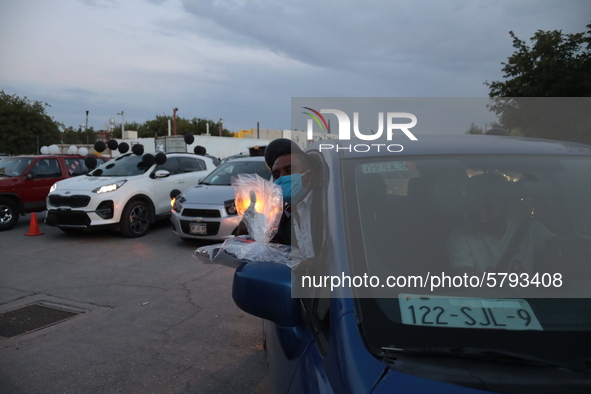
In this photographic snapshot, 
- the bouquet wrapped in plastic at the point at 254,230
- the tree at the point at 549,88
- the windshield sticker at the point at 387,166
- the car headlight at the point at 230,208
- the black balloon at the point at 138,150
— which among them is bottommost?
the car headlight at the point at 230,208

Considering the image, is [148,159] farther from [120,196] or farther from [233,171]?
[233,171]

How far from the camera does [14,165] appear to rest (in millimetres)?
11477

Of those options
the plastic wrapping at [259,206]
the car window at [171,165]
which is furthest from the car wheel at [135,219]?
the plastic wrapping at [259,206]

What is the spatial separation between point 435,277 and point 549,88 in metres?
14.6

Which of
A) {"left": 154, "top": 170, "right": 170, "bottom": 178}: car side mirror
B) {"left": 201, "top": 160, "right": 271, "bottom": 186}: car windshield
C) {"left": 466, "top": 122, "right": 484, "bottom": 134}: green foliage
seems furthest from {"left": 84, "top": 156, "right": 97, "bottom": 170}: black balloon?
{"left": 466, "top": 122, "right": 484, "bottom": 134}: green foliage

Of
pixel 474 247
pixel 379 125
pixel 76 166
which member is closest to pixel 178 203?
pixel 76 166

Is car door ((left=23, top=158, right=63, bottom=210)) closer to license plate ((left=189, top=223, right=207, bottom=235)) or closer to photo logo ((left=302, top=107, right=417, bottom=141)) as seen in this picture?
license plate ((left=189, top=223, right=207, bottom=235))

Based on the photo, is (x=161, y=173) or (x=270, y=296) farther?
(x=161, y=173)

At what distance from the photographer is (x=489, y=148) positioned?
2293 millimetres

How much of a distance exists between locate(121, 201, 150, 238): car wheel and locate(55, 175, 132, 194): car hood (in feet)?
2.04

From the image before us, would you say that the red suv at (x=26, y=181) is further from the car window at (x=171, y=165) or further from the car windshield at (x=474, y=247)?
the car windshield at (x=474, y=247)

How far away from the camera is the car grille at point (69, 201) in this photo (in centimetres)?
922

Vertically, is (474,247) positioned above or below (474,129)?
below

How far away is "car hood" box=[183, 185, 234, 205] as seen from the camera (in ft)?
27.7
